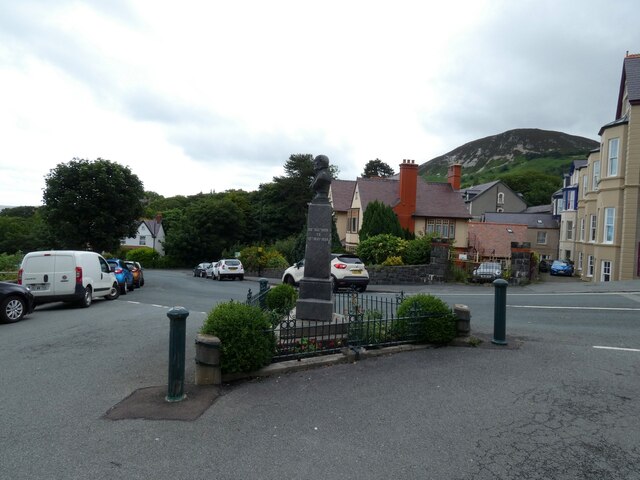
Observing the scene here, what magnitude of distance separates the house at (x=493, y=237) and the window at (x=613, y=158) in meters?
13.5

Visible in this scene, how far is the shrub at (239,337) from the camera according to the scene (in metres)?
5.96

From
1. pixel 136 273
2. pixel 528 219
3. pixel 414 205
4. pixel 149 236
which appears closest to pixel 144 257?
pixel 149 236

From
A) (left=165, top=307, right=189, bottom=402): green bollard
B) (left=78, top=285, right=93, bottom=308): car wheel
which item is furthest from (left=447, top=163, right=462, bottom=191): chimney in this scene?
(left=165, top=307, right=189, bottom=402): green bollard

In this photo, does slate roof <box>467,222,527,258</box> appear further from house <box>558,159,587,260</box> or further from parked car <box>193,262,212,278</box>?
parked car <box>193,262,212,278</box>

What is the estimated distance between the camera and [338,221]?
44.7 m

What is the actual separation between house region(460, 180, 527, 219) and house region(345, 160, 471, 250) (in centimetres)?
3425

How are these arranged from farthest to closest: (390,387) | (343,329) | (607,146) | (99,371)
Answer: (607,146)
(343,329)
(99,371)
(390,387)

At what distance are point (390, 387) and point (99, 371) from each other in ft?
13.7

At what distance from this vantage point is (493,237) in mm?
45031

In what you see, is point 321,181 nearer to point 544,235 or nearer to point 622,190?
point 622,190

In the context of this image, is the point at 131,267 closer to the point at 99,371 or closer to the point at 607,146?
the point at 99,371

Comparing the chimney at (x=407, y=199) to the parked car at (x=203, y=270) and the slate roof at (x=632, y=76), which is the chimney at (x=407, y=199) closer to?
the slate roof at (x=632, y=76)

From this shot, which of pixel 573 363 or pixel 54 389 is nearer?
pixel 54 389

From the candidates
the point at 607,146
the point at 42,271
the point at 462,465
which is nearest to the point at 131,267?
the point at 42,271
